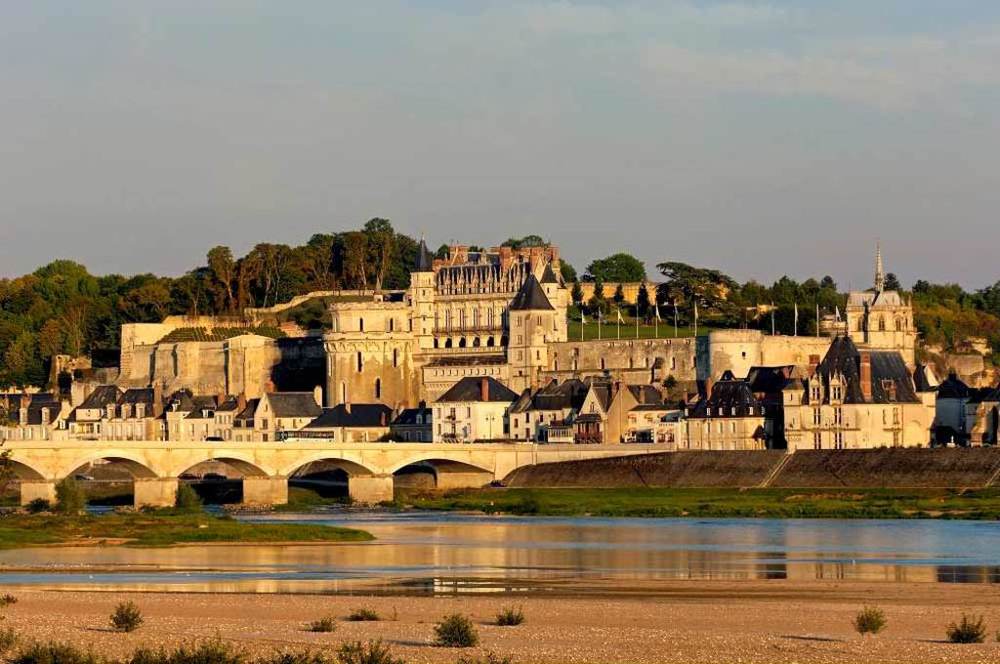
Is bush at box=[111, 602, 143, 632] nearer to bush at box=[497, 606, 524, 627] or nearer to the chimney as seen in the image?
bush at box=[497, 606, 524, 627]

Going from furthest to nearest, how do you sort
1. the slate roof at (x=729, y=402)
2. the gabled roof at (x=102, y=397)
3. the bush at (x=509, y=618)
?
the gabled roof at (x=102, y=397) < the slate roof at (x=729, y=402) < the bush at (x=509, y=618)

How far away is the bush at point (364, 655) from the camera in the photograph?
25.1 meters

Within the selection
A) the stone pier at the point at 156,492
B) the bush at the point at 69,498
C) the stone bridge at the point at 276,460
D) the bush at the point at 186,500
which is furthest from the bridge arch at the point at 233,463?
the bush at the point at 69,498

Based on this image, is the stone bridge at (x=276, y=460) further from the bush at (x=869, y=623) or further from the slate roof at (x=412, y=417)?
the bush at (x=869, y=623)

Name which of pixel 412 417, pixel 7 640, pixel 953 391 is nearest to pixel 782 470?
pixel 953 391

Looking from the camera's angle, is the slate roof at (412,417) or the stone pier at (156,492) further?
the slate roof at (412,417)

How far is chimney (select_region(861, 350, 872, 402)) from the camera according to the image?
3595 inches

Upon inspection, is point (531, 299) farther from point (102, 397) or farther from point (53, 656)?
point (53, 656)

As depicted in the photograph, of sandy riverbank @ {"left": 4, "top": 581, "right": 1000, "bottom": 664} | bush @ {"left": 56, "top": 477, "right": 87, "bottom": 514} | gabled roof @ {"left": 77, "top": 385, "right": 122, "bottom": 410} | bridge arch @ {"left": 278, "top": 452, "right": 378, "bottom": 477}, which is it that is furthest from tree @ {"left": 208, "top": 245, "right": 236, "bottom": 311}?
sandy riverbank @ {"left": 4, "top": 581, "right": 1000, "bottom": 664}

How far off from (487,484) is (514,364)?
24.1 metres

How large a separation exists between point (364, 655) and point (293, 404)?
292ft

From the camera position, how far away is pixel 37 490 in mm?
77188

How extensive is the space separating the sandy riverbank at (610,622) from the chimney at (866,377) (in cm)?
5125

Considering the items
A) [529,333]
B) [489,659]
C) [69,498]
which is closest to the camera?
[489,659]
